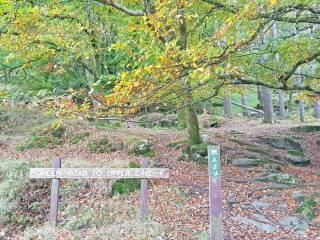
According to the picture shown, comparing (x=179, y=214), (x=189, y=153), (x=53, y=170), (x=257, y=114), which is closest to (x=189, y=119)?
(x=189, y=153)

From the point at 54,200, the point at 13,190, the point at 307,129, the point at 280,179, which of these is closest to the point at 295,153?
the point at 280,179

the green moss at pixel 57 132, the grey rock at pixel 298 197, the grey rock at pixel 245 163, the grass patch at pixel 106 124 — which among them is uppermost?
the grass patch at pixel 106 124

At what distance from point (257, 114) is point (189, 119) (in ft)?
61.5

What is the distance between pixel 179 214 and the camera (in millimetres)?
7449

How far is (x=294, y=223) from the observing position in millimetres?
7496

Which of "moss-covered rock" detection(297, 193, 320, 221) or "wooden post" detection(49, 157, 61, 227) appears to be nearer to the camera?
"wooden post" detection(49, 157, 61, 227)

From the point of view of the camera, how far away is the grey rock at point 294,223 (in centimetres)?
736

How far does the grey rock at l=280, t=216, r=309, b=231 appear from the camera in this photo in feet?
24.1

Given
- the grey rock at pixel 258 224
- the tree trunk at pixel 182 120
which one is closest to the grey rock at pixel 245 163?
the grey rock at pixel 258 224

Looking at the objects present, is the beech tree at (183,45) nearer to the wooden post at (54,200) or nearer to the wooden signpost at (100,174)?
the wooden signpost at (100,174)

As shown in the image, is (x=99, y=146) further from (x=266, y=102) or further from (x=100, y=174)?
(x=266, y=102)

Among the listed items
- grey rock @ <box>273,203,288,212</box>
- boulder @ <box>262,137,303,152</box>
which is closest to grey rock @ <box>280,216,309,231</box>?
grey rock @ <box>273,203,288,212</box>

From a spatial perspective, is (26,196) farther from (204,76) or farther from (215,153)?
(204,76)

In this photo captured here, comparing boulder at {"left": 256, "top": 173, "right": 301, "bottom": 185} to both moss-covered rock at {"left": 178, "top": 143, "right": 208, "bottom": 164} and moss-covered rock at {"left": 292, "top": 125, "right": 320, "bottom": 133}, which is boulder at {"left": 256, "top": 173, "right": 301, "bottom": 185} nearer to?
moss-covered rock at {"left": 178, "top": 143, "right": 208, "bottom": 164}
